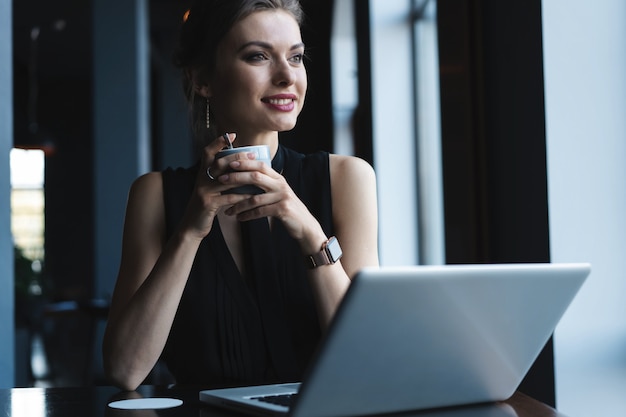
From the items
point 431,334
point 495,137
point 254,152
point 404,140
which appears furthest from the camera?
point 404,140

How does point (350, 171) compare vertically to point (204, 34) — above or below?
below

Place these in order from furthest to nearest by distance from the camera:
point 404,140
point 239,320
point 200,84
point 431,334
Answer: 1. point 404,140
2. point 200,84
3. point 239,320
4. point 431,334

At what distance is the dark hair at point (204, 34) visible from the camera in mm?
1712

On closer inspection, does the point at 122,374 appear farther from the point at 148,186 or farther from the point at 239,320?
the point at 148,186

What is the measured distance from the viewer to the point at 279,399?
1045 mm

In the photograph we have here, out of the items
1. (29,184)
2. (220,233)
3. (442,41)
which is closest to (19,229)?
(29,184)

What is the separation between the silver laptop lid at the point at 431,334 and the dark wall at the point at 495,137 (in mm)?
1062

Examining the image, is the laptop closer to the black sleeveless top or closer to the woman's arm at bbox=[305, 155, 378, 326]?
the black sleeveless top

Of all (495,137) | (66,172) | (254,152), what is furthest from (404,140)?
(66,172)

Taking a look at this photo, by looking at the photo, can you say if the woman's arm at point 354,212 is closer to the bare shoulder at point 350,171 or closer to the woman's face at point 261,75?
the bare shoulder at point 350,171

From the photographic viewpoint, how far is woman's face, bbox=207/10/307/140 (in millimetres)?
1637

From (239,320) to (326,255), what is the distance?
0.28 m

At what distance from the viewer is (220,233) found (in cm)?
171

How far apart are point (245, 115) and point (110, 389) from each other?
0.65 metres
